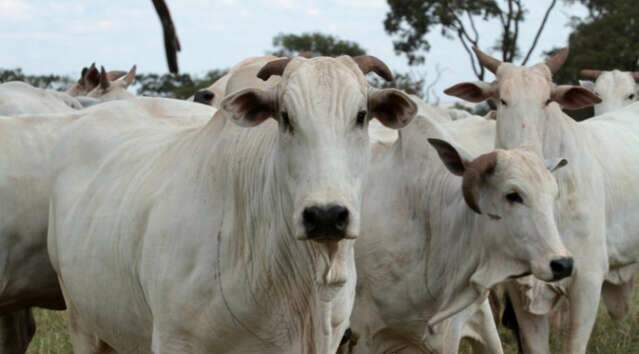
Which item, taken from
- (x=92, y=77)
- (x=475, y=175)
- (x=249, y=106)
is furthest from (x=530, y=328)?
(x=92, y=77)

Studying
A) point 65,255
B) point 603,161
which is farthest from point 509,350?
point 65,255

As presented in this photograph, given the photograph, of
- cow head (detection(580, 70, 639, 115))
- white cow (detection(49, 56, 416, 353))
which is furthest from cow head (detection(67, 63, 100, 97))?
white cow (detection(49, 56, 416, 353))

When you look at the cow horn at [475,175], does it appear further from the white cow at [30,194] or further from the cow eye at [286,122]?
the cow eye at [286,122]

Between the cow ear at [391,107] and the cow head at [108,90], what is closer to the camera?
the cow ear at [391,107]

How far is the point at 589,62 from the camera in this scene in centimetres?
3266

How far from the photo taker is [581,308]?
8.37 m

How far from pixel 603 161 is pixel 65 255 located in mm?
4275

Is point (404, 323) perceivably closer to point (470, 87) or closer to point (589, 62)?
point (470, 87)

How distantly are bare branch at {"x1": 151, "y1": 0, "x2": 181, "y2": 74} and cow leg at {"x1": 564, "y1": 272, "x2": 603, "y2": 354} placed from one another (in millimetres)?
2867

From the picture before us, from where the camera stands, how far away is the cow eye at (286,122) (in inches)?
189

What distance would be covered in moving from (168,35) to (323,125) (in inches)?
118

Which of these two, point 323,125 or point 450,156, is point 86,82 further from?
point 323,125

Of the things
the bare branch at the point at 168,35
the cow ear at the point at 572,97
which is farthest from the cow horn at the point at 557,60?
the bare branch at the point at 168,35

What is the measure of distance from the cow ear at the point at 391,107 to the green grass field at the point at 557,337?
407cm
